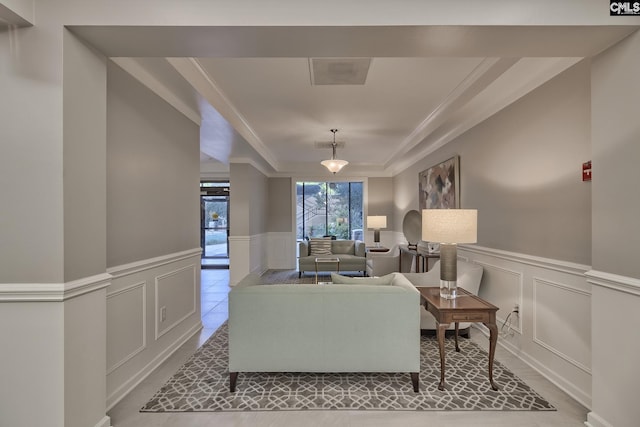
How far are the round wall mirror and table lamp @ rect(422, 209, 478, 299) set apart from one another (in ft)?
9.94

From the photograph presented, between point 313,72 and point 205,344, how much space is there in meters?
2.92

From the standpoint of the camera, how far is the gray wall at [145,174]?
224cm

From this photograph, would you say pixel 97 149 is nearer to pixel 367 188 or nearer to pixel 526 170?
pixel 526 170

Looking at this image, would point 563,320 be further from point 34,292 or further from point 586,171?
point 34,292

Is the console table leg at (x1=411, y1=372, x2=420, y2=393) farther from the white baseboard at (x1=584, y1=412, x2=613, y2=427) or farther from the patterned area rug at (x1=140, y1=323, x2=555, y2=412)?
the white baseboard at (x1=584, y1=412, x2=613, y2=427)

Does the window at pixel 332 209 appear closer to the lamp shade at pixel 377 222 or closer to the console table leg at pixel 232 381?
the lamp shade at pixel 377 222

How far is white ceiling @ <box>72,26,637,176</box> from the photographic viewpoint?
174cm

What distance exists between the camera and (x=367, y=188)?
842 cm

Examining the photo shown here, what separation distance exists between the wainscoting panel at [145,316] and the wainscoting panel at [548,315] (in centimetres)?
326

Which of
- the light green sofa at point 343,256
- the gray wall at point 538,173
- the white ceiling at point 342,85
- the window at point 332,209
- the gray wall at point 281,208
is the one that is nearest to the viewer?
the white ceiling at point 342,85

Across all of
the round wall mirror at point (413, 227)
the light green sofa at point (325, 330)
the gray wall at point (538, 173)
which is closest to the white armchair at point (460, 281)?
the gray wall at point (538, 173)

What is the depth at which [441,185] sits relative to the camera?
482 cm

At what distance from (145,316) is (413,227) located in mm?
4513

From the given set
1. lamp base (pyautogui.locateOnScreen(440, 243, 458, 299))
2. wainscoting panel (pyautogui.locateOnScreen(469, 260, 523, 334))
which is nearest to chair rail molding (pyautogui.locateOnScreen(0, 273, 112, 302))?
lamp base (pyautogui.locateOnScreen(440, 243, 458, 299))
